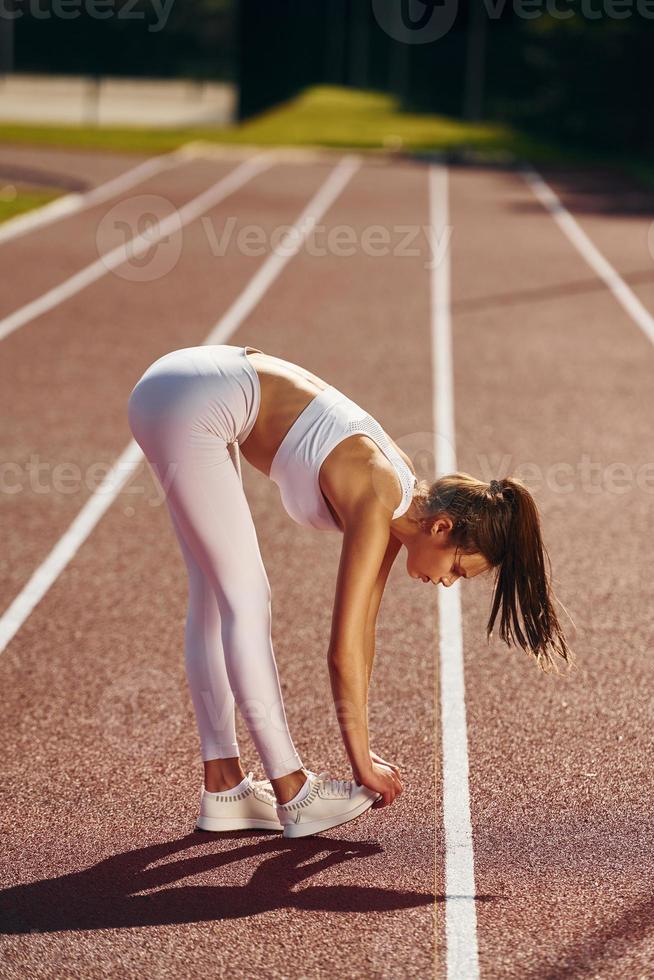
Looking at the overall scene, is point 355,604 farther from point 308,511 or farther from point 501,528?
point 501,528

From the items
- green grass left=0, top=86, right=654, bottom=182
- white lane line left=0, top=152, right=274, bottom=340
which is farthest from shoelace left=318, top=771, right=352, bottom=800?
green grass left=0, top=86, right=654, bottom=182

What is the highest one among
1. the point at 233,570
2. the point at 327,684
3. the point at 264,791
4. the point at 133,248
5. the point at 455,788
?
the point at 233,570

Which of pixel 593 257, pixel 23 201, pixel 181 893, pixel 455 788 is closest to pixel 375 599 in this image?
pixel 455 788

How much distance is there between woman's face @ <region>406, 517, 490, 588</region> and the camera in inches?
142

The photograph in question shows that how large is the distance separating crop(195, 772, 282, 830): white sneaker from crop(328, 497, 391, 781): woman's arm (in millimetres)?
583

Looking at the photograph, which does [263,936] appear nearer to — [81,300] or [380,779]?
[380,779]

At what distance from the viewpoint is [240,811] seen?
157 inches

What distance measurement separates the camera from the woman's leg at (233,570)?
365 centimetres

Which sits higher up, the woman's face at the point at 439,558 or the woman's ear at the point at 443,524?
the woman's ear at the point at 443,524

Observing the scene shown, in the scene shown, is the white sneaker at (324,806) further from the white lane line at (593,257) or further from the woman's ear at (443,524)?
the white lane line at (593,257)

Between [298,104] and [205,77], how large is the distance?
17.7 feet

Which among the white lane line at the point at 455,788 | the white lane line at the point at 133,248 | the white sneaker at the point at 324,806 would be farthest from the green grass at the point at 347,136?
the white sneaker at the point at 324,806

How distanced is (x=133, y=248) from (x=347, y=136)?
1743 centimetres

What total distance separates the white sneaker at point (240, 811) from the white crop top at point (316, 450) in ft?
3.07
